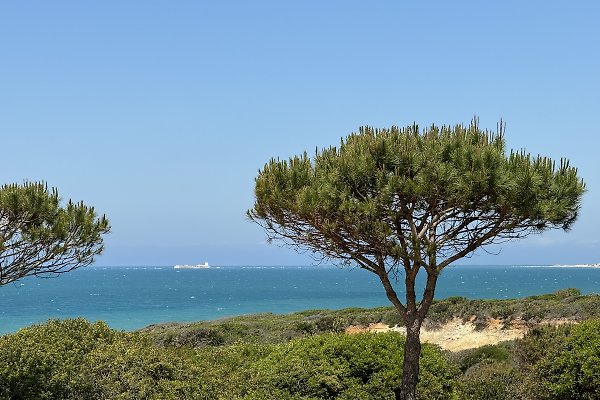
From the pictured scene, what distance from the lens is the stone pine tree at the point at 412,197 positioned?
8.74 meters

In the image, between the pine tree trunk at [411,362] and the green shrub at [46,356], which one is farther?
the green shrub at [46,356]

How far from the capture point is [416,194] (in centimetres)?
880

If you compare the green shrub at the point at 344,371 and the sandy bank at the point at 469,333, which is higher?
the green shrub at the point at 344,371

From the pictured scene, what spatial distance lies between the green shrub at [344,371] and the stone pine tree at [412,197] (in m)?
1.03

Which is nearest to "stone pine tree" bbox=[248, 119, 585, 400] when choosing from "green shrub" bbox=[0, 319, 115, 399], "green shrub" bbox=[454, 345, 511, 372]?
"green shrub" bbox=[0, 319, 115, 399]

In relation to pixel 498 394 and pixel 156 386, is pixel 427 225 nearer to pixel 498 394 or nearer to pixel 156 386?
pixel 498 394

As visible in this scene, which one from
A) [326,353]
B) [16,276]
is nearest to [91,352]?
[16,276]

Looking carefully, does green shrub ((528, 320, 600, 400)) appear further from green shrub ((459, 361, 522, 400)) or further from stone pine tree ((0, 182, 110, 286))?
stone pine tree ((0, 182, 110, 286))

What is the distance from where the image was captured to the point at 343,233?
31.6ft

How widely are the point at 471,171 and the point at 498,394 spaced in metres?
5.57

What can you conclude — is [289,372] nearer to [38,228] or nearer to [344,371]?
[344,371]

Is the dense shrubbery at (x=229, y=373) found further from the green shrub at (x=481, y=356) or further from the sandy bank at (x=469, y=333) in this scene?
the sandy bank at (x=469, y=333)

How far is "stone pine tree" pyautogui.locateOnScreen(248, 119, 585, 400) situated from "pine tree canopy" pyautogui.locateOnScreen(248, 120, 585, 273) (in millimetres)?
16

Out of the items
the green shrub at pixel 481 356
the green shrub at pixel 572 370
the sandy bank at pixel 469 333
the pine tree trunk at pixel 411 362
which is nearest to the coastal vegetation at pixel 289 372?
the green shrub at pixel 572 370
